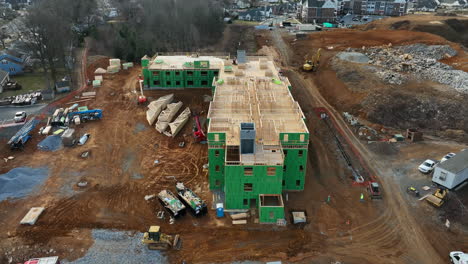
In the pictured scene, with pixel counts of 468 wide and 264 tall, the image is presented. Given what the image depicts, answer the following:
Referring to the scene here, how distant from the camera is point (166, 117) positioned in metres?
46.3

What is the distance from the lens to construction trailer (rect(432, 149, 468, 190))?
32156 millimetres

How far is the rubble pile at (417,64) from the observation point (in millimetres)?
51469

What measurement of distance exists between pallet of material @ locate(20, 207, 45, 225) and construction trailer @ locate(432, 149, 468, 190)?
37.6 metres

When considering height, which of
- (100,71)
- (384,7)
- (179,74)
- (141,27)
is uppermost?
(384,7)

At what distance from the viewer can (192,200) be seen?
31.1 meters

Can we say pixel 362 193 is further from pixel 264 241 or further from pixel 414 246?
pixel 264 241

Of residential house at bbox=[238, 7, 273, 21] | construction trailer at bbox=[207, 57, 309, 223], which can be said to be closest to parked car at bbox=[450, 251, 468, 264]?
construction trailer at bbox=[207, 57, 309, 223]

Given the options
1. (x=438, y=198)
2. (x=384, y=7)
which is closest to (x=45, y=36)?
(x=438, y=198)

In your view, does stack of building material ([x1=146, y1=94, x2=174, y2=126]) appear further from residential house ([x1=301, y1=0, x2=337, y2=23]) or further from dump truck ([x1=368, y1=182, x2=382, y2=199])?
residential house ([x1=301, y1=0, x2=337, y2=23])

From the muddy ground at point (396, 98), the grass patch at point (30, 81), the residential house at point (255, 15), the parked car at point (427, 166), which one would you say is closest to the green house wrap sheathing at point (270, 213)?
the parked car at point (427, 166)

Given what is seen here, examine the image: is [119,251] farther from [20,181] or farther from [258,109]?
[258,109]

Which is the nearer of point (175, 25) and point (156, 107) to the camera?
point (156, 107)

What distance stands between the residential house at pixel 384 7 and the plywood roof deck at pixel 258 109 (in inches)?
3887

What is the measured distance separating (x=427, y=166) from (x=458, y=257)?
40.2 feet
